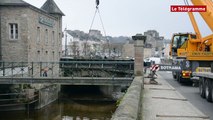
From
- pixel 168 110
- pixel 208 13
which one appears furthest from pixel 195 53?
pixel 168 110

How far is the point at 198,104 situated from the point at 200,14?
6.18m

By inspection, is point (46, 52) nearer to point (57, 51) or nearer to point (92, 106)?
point (57, 51)

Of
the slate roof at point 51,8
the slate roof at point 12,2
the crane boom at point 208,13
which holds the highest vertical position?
the slate roof at point 51,8

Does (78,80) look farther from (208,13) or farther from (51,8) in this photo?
(51,8)

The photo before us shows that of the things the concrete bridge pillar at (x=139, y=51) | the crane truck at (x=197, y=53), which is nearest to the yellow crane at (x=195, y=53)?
the crane truck at (x=197, y=53)

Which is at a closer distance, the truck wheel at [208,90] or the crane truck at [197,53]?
the truck wheel at [208,90]

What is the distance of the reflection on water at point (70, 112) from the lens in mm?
23906

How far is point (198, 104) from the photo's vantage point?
38.5ft

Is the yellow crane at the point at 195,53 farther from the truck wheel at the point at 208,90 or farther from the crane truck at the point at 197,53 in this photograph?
the truck wheel at the point at 208,90

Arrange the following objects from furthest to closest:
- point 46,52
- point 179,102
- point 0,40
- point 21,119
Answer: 1. point 46,52
2. point 0,40
3. point 21,119
4. point 179,102

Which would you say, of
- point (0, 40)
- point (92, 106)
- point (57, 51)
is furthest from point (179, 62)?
point (57, 51)

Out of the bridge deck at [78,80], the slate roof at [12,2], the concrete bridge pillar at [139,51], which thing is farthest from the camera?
the slate roof at [12,2]

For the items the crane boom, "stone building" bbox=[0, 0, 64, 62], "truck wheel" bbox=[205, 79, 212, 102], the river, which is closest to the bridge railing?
"stone building" bbox=[0, 0, 64, 62]

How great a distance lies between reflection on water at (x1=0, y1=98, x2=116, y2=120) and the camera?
78.4 ft
